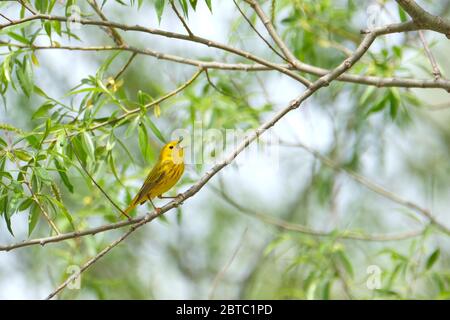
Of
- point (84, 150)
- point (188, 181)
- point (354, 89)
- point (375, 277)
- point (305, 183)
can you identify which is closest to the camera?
point (84, 150)

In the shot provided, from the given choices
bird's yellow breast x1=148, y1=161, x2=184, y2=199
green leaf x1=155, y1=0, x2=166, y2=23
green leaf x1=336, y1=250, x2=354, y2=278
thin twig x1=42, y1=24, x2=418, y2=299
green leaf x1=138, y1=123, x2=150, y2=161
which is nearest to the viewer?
thin twig x1=42, y1=24, x2=418, y2=299

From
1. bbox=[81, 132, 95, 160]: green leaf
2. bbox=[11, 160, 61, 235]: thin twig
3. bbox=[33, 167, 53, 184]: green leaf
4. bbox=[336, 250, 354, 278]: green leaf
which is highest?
bbox=[81, 132, 95, 160]: green leaf

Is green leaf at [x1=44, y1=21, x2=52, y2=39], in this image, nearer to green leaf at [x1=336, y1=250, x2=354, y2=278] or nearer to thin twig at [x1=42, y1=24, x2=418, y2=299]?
thin twig at [x1=42, y1=24, x2=418, y2=299]

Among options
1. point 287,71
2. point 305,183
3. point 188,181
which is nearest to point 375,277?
point 188,181

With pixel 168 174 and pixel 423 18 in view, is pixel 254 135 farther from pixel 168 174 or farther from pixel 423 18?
pixel 168 174

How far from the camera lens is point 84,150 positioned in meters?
3.77

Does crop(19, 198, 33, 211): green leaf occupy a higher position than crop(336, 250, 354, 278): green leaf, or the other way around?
crop(19, 198, 33, 211): green leaf

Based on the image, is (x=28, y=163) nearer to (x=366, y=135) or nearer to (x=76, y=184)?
(x=76, y=184)

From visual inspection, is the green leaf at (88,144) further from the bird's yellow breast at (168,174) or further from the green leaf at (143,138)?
the bird's yellow breast at (168,174)

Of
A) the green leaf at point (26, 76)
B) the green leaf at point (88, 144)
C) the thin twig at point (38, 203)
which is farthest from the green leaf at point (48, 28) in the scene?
the thin twig at point (38, 203)

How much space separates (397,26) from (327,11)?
10.1ft

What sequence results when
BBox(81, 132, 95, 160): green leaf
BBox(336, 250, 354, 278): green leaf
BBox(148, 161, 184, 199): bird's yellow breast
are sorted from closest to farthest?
BBox(81, 132, 95, 160): green leaf → BBox(148, 161, 184, 199): bird's yellow breast → BBox(336, 250, 354, 278): green leaf

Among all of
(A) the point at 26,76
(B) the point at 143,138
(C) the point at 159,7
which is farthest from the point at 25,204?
(C) the point at 159,7

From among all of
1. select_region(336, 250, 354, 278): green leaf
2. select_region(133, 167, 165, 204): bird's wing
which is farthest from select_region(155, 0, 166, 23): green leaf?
select_region(336, 250, 354, 278): green leaf
